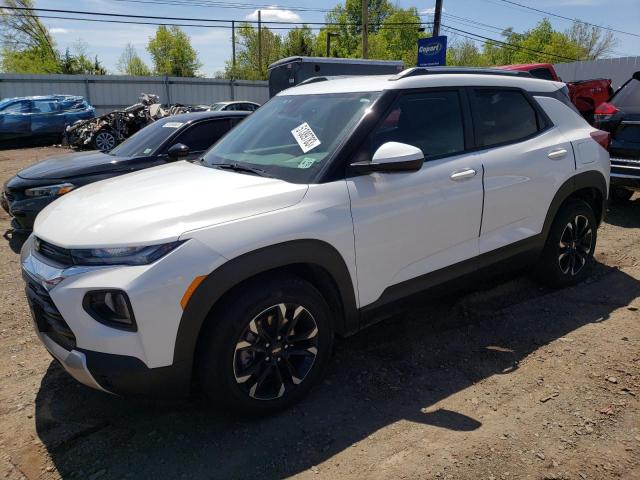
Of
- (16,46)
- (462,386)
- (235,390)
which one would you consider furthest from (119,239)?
(16,46)

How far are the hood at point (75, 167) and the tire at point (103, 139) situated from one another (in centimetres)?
925

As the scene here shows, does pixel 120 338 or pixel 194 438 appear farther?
pixel 194 438

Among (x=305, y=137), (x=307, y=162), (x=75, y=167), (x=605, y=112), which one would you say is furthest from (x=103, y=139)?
(x=307, y=162)

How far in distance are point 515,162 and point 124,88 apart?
26.4 meters

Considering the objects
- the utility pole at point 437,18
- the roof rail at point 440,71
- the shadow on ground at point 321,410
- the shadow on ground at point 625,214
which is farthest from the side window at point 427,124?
the utility pole at point 437,18

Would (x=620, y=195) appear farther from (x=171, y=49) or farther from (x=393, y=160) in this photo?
(x=171, y=49)

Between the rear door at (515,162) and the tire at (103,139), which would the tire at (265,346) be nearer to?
the rear door at (515,162)

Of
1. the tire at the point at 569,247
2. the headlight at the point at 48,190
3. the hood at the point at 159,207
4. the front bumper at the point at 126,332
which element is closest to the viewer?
the front bumper at the point at 126,332

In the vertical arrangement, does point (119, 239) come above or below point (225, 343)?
above

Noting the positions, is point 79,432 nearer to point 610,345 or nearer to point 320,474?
point 320,474

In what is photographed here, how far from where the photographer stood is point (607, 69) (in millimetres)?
23281

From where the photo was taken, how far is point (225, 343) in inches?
95.7

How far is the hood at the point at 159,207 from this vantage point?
7.73 feet

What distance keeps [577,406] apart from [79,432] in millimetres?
2738
